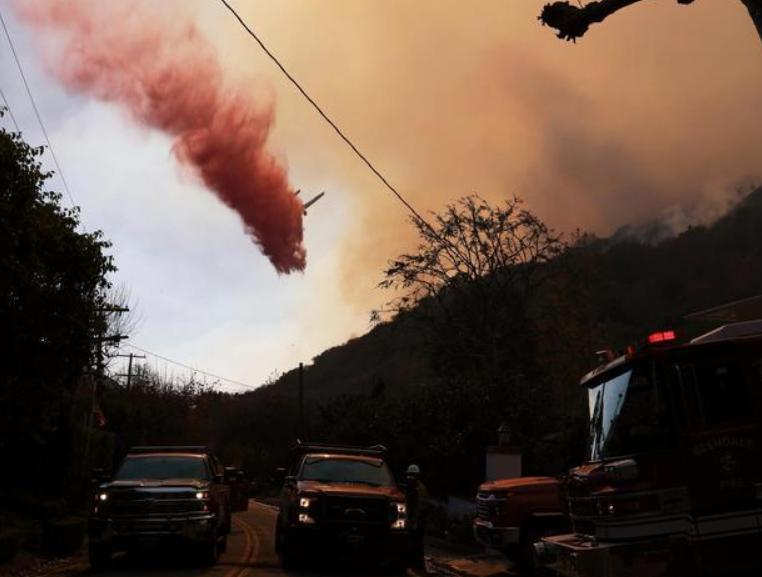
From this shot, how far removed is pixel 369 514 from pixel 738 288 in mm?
82430

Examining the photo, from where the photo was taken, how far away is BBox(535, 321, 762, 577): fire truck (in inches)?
306

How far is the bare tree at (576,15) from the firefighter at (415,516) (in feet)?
26.1

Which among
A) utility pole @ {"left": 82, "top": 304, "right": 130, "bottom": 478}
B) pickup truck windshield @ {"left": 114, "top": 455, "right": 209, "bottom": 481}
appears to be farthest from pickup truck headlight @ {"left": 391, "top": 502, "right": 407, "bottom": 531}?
utility pole @ {"left": 82, "top": 304, "right": 130, "bottom": 478}

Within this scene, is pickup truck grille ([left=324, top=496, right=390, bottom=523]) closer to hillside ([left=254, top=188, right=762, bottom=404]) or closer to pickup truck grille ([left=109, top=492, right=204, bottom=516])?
pickup truck grille ([left=109, top=492, right=204, bottom=516])

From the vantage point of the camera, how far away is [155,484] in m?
14.1

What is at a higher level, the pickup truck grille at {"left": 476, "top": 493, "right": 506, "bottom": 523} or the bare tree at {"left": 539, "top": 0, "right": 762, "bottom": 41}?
the bare tree at {"left": 539, "top": 0, "right": 762, "bottom": 41}

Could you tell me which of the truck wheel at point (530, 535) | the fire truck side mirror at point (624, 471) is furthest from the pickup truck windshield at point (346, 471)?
the fire truck side mirror at point (624, 471)

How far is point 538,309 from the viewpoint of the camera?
161ft

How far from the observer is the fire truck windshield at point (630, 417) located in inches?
318

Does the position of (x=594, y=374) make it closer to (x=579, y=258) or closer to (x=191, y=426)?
(x=579, y=258)

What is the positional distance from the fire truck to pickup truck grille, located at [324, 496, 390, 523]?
5355 mm

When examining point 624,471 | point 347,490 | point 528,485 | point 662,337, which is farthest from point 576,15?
point 347,490

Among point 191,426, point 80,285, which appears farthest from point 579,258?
point 80,285

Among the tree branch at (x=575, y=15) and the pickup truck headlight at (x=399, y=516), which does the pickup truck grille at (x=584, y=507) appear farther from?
the tree branch at (x=575, y=15)
